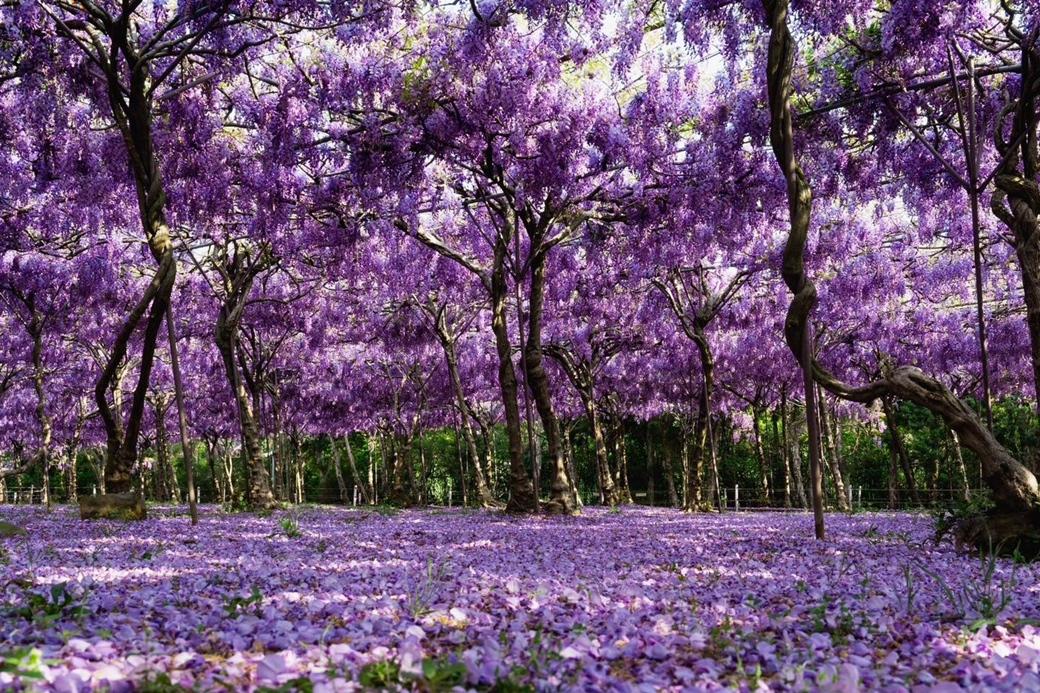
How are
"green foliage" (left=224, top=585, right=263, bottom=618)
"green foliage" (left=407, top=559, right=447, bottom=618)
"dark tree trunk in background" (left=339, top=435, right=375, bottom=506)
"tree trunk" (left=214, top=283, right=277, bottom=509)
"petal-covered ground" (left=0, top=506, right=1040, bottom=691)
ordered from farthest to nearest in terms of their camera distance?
"dark tree trunk in background" (left=339, top=435, right=375, bottom=506), "tree trunk" (left=214, top=283, right=277, bottom=509), "green foliage" (left=407, top=559, right=447, bottom=618), "green foliage" (left=224, top=585, right=263, bottom=618), "petal-covered ground" (left=0, top=506, right=1040, bottom=691)

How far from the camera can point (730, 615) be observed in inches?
167

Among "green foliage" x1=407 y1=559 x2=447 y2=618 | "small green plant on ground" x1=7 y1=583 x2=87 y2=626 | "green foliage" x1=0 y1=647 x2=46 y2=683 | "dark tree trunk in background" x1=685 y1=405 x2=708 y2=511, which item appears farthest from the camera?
"dark tree trunk in background" x1=685 y1=405 x2=708 y2=511

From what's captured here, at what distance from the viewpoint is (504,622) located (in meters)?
3.91

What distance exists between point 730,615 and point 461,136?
9965 mm

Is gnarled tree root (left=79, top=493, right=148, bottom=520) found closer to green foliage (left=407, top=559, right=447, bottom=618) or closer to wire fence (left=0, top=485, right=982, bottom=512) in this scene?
green foliage (left=407, top=559, right=447, bottom=618)

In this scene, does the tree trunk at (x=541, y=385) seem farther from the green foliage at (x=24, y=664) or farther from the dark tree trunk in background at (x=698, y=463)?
the green foliage at (x=24, y=664)

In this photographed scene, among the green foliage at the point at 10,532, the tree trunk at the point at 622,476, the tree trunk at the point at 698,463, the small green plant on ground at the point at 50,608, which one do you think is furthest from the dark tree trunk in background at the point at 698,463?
the small green plant on ground at the point at 50,608

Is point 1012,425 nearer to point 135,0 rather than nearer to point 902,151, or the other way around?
point 902,151

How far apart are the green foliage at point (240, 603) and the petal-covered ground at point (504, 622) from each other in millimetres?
19

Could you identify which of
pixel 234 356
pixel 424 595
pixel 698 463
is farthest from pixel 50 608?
pixel 698 463

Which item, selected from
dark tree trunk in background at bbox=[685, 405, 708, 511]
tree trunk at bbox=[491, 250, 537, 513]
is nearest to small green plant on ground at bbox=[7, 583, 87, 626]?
tree trunk at bbox=[491, 250, 537, 513]

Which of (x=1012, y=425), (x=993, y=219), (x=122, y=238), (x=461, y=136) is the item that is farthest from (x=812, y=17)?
(x=1012, y=425)

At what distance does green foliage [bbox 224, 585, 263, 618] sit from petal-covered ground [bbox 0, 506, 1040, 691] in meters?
0.02

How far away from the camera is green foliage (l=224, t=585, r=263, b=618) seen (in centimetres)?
386
